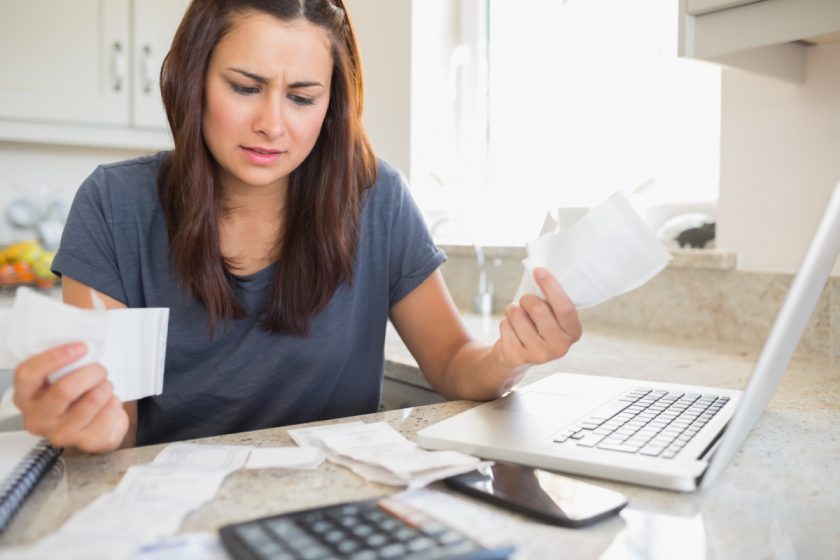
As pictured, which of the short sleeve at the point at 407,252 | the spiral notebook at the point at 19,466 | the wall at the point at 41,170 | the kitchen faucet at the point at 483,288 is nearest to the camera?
the spiral notebook at the point at 19,466

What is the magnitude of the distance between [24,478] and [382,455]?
311 mm

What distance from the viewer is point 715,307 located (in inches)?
63.7

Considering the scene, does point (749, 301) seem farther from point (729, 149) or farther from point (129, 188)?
point (129, 188)

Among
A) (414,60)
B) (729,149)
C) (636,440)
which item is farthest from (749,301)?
(414,60)

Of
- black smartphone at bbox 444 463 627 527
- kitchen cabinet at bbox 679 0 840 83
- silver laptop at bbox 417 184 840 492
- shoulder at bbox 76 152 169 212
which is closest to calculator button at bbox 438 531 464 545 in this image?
black smartphone at bbox 444 463 627 527

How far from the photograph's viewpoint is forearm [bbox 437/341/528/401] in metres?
1.01

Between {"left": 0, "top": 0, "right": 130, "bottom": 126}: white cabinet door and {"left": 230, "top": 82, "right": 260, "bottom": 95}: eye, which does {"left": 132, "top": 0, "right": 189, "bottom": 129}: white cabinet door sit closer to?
{"left": 0, "top": 0, "right": 130, "bottom": 126}: white cabinet door

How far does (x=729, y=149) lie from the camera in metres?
1.60

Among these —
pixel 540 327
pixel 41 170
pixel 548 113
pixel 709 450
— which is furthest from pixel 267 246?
pixel 41 170

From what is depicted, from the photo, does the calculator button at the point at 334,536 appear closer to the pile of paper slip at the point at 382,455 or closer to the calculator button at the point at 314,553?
the calculator button at the point at 314,553

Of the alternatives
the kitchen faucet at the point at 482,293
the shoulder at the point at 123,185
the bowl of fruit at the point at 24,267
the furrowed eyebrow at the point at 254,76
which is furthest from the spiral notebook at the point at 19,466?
the bowl of fruit at the point at 24,267

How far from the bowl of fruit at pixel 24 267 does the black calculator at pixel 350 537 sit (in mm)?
2059

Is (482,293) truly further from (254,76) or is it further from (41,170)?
(41,170)

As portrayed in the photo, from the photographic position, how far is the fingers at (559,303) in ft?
2.76
